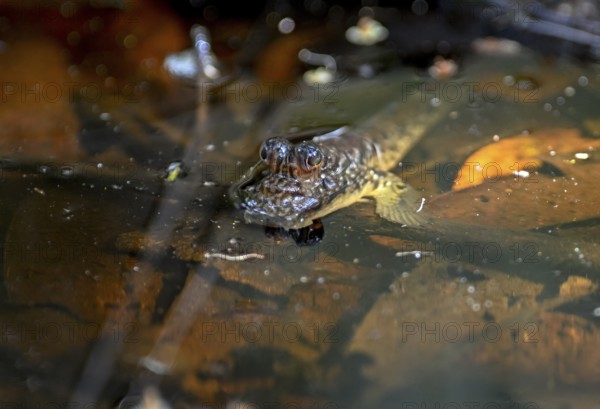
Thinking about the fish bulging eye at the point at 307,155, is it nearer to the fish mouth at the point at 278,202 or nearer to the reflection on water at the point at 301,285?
the fish mouth at the point at 278,202

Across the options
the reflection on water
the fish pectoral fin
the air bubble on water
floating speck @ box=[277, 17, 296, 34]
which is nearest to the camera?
the reflection on water

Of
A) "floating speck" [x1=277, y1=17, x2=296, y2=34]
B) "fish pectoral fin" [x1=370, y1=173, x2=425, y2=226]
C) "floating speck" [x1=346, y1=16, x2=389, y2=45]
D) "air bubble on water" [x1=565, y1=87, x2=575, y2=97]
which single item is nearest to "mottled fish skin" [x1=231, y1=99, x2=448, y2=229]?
"fish pectoral fin" [x1=370, y1=173, x2=425, y2=226]

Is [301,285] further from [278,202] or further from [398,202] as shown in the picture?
[398,202]

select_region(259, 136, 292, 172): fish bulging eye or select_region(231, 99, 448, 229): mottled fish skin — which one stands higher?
select_region(259, 136, 292, 172): fish bulging eye

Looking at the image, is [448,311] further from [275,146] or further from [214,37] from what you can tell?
[214,37]

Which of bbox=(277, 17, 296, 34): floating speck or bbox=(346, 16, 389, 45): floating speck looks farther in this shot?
bbox=(277, 17, 296, 34): floating speck

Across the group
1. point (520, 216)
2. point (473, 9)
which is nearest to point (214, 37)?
point (473, 9)

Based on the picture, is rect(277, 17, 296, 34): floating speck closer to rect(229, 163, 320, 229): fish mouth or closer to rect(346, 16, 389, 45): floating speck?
rect(346, 16, 389, 45): floating speck
